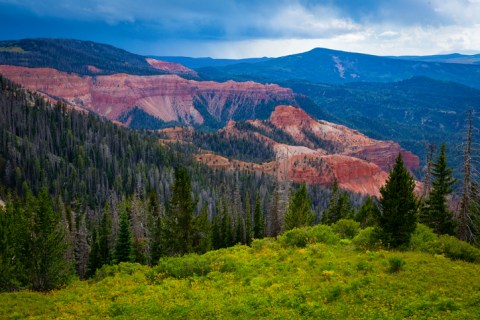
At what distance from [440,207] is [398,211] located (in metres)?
15.3

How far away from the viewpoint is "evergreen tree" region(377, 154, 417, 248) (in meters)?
27.9

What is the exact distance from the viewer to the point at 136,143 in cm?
16850

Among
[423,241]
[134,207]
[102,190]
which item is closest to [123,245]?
[134,207]

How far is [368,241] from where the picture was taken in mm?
29844

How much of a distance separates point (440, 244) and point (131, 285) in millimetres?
21337

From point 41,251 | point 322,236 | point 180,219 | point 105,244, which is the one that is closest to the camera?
point 322,236

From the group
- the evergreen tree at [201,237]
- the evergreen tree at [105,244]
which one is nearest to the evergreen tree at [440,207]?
the evergreen tree at [201,237]

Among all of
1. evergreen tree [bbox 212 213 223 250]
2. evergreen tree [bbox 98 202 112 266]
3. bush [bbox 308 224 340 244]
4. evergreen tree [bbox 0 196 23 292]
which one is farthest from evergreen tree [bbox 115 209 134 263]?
bush [bbox 308 224 340 244]

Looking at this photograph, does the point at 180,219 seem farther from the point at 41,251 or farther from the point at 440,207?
the point at 440,207

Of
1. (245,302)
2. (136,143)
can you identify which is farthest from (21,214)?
(136,143)

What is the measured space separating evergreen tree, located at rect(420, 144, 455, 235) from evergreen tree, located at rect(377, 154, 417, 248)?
13.9 m

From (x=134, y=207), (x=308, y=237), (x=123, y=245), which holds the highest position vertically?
(x=308, y=237)

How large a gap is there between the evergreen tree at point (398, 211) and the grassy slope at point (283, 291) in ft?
8.43

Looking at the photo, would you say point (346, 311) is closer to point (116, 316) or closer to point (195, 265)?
point (116, 316)
